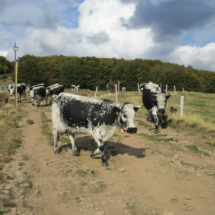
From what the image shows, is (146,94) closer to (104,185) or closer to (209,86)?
(104,185)

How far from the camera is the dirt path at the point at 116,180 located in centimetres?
457

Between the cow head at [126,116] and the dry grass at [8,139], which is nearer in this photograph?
the cow head at [126,116]

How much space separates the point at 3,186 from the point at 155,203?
11.1ft

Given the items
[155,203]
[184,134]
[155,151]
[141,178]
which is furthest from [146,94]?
[155,203]

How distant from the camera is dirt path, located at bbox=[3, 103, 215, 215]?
15.0ft

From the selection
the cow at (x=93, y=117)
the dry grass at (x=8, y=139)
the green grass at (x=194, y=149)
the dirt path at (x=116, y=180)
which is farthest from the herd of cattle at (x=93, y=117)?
the green grass at (x=194, y=149)

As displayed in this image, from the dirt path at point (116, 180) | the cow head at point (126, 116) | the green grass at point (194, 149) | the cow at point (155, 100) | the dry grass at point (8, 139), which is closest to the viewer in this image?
the dirt path at point (116, 180)

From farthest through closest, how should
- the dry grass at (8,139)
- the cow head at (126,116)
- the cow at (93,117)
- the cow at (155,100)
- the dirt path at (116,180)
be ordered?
the cow at (155,100), the dry grass at (8,139), the cow at (93,117), the cow head at (126,116), the dirt path at (116,180)

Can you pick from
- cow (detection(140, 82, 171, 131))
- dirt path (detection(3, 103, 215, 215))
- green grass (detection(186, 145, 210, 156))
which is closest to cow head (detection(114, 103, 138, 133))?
dirt path (detection(3, 103, 215, 215))

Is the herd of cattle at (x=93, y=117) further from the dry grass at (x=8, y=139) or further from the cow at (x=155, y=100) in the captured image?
the cow at (x=155, y=100)

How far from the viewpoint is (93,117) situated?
23.2 ft

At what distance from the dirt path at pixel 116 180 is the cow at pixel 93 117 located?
774 millimetres

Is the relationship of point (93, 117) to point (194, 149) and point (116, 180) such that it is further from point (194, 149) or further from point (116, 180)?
point (194, 149)

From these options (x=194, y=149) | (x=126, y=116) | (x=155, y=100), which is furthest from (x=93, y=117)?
(x=155, y=100)
